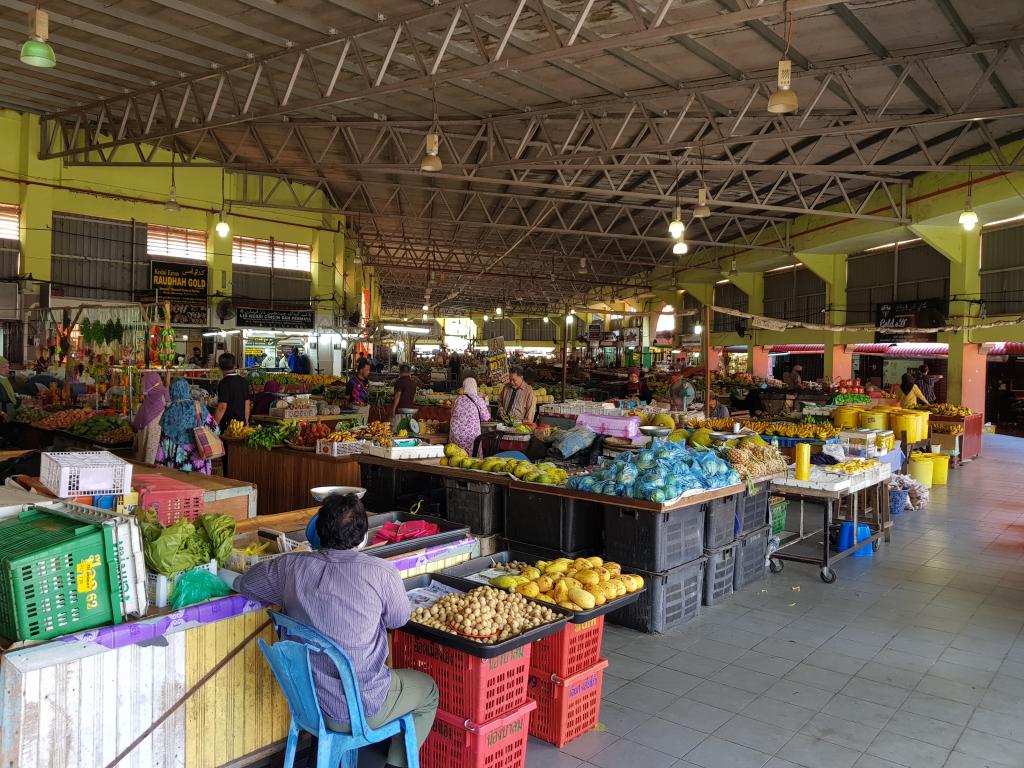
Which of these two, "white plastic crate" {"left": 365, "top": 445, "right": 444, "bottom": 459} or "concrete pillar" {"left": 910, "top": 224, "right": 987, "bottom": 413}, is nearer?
"white plastic crate" {"left": 365, "top": 445, "right": 444, "bottom": 459}

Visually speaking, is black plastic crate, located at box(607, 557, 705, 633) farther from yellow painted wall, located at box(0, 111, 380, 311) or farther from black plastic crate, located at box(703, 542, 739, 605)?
yellow painted wall, located at box(0, 111, 380, 311)

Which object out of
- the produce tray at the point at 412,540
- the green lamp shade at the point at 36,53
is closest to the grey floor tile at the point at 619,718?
the produce tray at the point at 412,540

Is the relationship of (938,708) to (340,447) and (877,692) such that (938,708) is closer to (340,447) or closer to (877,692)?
(877,692)

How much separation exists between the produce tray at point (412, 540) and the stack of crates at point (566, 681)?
978 mm

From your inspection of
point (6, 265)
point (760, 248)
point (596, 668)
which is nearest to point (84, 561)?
point (596, 668)

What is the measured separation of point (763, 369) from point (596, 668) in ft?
75.5

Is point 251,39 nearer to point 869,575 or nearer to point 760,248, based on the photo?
point 869,575

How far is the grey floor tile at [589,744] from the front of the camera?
3.49m

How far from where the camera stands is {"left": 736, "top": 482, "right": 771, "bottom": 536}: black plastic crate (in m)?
6.01

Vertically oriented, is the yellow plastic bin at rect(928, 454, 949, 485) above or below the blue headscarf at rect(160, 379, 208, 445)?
below

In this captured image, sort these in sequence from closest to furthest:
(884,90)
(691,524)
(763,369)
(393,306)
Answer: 1. (691,524)
2. (884,90)
3. (763,369)
4. (393,306)

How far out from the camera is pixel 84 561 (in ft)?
8.80

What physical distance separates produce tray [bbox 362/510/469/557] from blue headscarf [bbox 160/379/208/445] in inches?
91.9

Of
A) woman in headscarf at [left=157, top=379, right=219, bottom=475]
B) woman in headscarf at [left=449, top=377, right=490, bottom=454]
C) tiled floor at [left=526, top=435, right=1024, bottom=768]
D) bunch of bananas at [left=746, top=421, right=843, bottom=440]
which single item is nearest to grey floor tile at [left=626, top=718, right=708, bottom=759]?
tiled floor at [left=526, top=435, right=1024, bottom=768]
